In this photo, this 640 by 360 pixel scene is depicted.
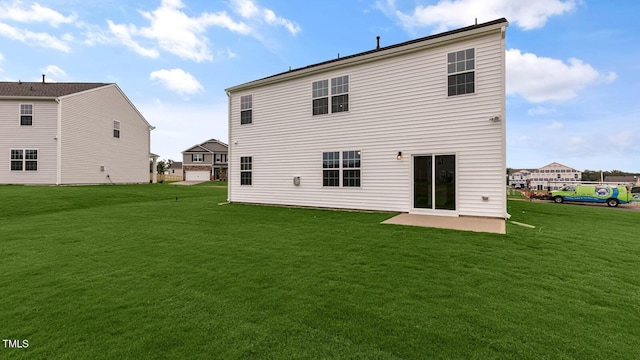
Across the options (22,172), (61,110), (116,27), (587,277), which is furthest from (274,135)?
(22,172)

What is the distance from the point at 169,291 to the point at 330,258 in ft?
7.69

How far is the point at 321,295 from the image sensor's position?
3.10 m

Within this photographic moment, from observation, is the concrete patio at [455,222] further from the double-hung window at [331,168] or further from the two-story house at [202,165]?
the two-story house at [202,165]

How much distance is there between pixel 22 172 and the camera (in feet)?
60.2

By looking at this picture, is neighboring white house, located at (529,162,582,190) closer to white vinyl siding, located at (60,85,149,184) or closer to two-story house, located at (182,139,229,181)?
two-story house, located at (182,139,229,181)

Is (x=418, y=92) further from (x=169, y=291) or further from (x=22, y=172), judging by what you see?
(x=22, y=172)

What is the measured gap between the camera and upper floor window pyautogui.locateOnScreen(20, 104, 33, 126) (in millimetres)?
18438

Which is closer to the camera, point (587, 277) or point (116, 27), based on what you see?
point (587, 277)

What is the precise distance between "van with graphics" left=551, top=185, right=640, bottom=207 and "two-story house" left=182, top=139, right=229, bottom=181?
41.8 meters

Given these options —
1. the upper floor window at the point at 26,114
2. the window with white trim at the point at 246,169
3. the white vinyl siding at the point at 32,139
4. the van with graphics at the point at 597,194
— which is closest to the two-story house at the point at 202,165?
the white vinyl siding at the point at 32,139

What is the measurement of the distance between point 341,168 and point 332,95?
287 cm

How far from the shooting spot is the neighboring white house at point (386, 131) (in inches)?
302

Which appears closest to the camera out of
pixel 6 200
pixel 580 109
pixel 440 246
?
pixel 440 246

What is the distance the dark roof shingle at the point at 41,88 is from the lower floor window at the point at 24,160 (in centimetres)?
408
